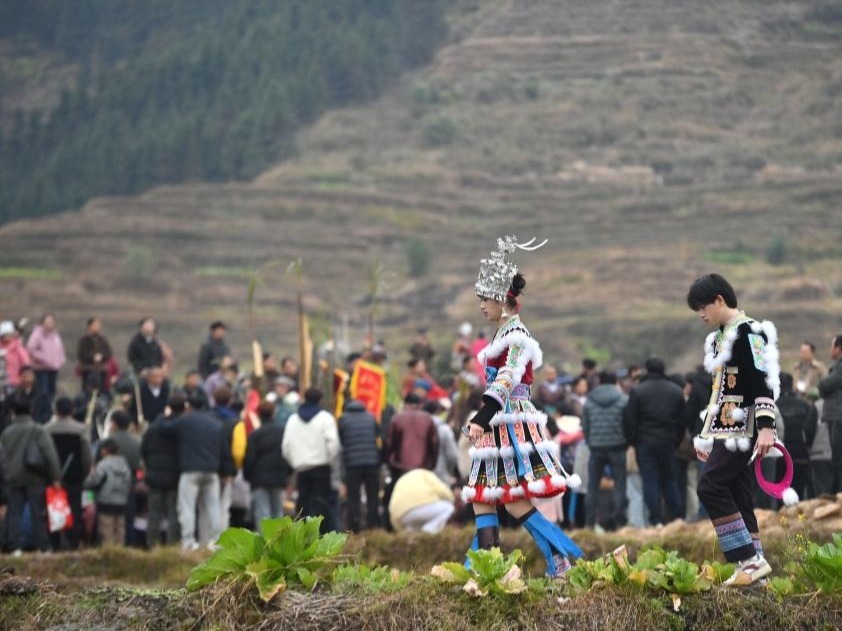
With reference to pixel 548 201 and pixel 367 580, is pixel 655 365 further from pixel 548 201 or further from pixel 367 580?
pixel 548 201

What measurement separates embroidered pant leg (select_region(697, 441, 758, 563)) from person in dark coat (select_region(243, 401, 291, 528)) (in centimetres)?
802

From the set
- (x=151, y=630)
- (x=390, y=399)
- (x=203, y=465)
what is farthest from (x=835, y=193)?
(x=151, y=630)

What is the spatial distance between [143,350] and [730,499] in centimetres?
1441

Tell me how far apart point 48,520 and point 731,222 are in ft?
208

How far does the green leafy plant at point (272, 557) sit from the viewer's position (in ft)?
30.6

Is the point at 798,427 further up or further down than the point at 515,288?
further down

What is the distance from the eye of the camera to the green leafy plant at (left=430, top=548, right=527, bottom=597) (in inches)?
360

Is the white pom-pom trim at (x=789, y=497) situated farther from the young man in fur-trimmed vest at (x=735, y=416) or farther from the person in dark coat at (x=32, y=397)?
the person in dark coat at (x=32, y=397)

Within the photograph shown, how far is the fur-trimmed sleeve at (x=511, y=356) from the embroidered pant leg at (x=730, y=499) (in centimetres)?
116

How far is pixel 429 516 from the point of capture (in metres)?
17.0

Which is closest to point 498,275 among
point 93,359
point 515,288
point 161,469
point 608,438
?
point 515,288

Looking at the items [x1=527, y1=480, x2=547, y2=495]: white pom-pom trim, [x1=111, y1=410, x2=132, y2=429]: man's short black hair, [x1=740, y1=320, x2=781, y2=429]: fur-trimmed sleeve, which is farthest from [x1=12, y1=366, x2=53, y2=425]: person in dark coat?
[x1=740, y1=320, x2=781, y2=429]: fur-trimmed sleeve

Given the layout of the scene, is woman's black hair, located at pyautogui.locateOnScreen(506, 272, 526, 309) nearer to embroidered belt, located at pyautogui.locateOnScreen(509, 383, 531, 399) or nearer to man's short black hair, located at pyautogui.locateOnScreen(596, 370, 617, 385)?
embroidered belt, located at pyautogui.locateOnScreen(509, 383, 531, 399)

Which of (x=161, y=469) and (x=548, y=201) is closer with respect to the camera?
(x=161, y=469)
